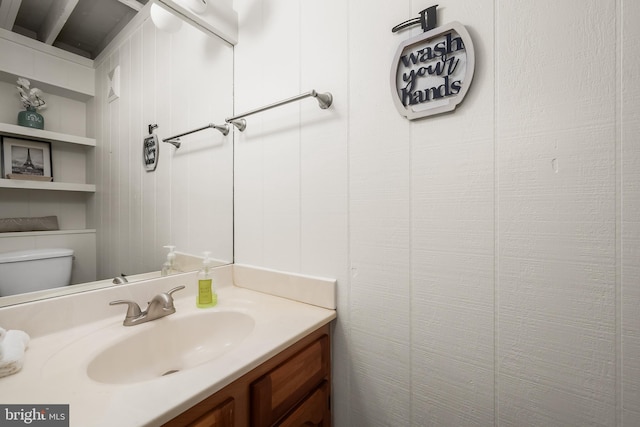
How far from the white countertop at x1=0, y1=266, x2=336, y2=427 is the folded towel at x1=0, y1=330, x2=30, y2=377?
0.05 ft

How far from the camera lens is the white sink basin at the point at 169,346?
649mm

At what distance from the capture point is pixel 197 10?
3.22 ft

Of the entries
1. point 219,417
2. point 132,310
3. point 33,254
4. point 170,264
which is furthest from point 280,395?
point 33,254

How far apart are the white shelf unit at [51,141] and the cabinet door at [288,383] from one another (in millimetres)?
730

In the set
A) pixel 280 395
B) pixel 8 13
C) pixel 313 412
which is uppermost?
pixel 8 13

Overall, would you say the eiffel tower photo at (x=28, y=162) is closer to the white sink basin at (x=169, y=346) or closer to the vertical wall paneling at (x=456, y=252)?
the white sink basin at (x=169, y=346)

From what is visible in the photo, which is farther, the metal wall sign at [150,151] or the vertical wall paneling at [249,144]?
the vertical wall paneling at [249,144]

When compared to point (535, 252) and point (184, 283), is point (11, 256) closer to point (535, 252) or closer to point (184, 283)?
point (184, 283)

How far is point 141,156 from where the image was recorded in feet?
2.99

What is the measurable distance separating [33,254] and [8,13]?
59 cm

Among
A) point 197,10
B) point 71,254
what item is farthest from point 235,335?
point 197,10

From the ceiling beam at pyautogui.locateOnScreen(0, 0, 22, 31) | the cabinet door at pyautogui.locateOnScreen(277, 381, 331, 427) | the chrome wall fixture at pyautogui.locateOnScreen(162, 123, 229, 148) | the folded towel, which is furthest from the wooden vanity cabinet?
the ceiling beam at pyautogui.locateOnScreen(0, 0, 22, 31)

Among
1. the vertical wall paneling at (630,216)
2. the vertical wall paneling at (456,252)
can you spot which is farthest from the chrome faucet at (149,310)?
the vertical wall paneling at (630,216)

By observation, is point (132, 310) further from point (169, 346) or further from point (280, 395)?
point (280, 395)
